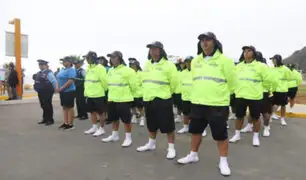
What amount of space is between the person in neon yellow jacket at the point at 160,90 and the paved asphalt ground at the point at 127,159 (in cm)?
56

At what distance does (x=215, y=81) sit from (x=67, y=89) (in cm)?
458

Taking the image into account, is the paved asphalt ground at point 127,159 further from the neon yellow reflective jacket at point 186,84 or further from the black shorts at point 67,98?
the neon yellow reflective jacket at point 186,84

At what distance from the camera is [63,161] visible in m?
5.36

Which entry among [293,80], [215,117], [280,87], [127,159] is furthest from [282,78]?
[127,159]

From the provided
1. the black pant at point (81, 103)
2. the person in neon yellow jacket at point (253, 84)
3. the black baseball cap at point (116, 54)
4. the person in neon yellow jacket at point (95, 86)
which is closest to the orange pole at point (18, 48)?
the black pant at point (81, 103)

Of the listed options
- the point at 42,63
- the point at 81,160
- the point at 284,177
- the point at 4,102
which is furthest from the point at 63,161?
the point at 4,102

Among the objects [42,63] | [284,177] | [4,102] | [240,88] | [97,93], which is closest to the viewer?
[284,177]

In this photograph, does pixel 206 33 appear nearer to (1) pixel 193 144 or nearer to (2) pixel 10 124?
(1) pixel 193 144

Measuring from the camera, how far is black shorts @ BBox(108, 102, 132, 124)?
6.41 metres

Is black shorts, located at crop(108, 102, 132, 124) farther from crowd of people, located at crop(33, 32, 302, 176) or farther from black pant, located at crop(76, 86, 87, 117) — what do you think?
black pant, located at crop(76, 86, 87, 117)

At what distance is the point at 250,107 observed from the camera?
6.70 metres

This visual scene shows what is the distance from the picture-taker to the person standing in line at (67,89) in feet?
26.7

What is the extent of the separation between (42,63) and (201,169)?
5794mm

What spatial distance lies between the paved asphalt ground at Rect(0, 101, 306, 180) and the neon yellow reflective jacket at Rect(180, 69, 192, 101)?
1.03 metres
